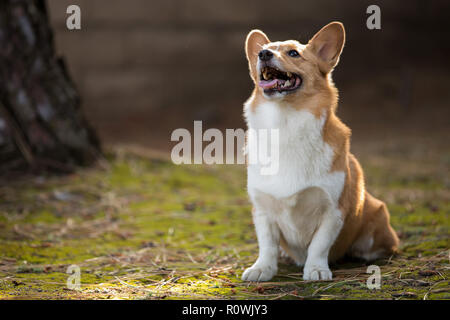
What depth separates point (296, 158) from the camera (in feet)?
9.21

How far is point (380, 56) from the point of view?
11656mm

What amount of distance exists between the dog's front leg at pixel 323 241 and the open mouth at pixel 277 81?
2.38ft

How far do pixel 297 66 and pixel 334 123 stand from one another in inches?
15.8

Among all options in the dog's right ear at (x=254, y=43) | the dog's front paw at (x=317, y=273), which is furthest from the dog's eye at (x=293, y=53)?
the dog's front paw at (x=317, y=273)

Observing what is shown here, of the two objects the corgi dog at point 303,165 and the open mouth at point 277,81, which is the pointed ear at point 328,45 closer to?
the corgi dog at point 303,165

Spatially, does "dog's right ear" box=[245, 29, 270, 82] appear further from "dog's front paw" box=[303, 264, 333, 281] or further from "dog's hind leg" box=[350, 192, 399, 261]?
"dog's front paw" box=[303, 264, 333, 281]

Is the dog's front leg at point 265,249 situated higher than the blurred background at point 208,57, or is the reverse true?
the blurred background at point 208,57

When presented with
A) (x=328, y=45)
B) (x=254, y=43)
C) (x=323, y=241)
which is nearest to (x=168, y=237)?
(x=323, y=241)

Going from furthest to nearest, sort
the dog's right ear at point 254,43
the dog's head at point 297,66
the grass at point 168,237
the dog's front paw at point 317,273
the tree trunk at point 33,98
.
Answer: the tree trunk at point 33,98 < the dog's right ear at point 254,43 < the dog's head at point 297,66 < the dog's front paw at point 317,273 < the grass at point 168,237

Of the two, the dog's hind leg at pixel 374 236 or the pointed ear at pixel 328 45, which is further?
the dog's hind leg at pixel 374 236

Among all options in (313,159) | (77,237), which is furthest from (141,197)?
(313,159)

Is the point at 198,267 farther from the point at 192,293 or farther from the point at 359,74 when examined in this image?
the point at 359,74

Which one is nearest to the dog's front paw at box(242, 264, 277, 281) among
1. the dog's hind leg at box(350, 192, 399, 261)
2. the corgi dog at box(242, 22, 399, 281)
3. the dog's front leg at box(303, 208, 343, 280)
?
the corgi dog at box(242, 22, 399, 281)

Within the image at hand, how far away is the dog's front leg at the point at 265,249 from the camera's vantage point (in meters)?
2.82
